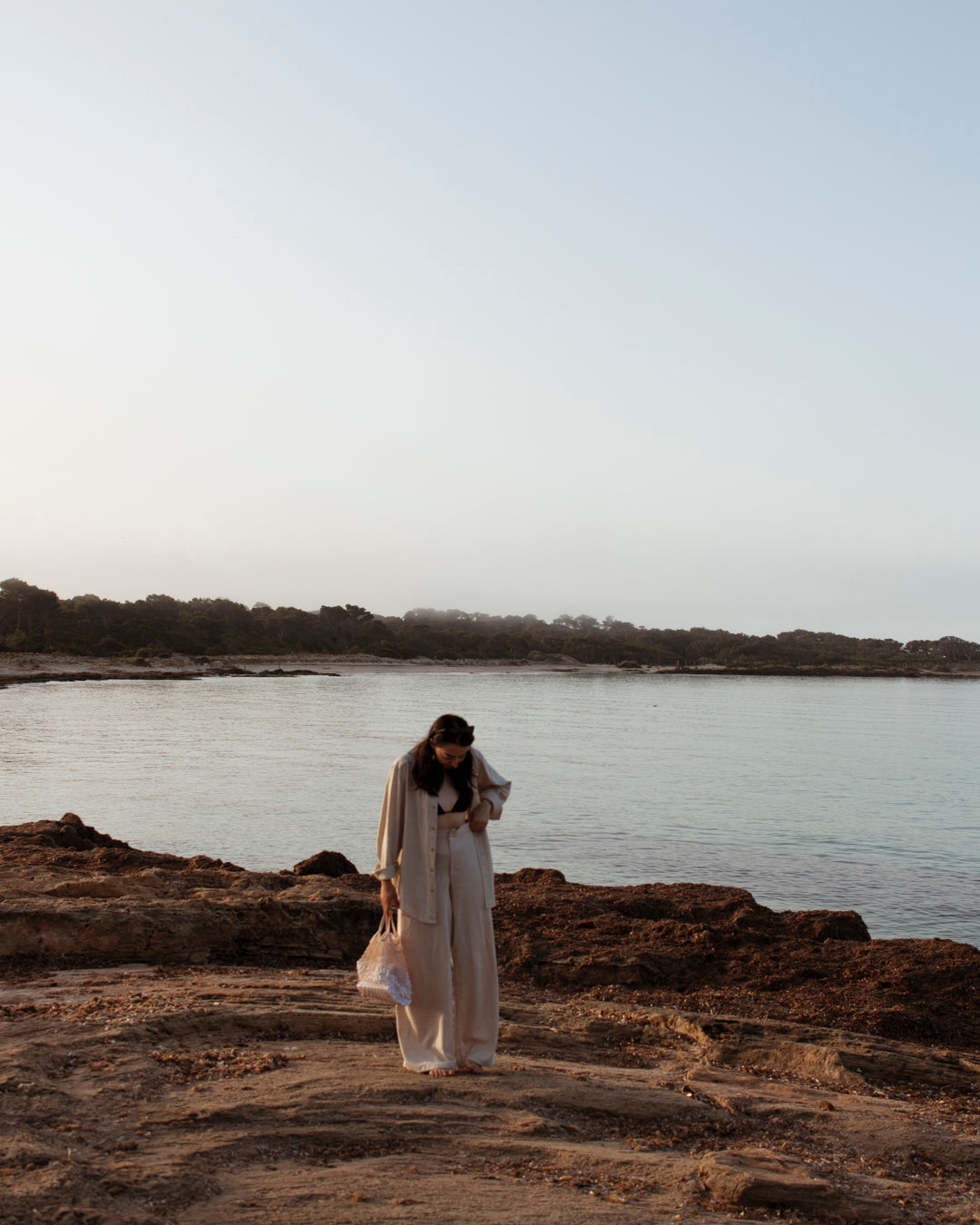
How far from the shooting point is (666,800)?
2034 centimetres

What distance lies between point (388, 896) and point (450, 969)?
1.54 ft

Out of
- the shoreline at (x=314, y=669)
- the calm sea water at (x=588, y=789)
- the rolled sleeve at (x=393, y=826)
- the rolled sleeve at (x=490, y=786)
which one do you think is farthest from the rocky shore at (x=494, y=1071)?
the shoreline at (x=314, y=669)

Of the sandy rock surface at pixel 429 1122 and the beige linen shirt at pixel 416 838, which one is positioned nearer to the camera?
the sandy rock surface at pixel 429 1122

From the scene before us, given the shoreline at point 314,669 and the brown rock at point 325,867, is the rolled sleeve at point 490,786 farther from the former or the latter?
the shoreline at point 314,669

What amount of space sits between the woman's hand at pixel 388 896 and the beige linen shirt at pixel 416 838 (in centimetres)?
3

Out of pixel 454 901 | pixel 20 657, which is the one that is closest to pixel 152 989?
pixel 454 901

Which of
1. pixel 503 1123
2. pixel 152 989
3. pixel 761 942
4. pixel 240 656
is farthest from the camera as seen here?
pixel 240 656

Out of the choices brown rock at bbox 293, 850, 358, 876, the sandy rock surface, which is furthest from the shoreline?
the sandy rock surface

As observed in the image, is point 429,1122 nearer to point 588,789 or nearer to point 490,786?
point 490,786

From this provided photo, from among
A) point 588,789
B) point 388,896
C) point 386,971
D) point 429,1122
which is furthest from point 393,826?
point 588,789

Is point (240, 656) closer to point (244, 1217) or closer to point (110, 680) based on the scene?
point (110, 680)

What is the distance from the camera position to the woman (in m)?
4.56

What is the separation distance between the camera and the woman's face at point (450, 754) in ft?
14.8

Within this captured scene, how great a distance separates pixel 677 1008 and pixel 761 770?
21.8m
